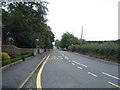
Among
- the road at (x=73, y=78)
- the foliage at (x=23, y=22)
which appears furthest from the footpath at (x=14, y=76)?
the foliage at (x=23, y=22)

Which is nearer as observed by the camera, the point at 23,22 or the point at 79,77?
the point at 79,77

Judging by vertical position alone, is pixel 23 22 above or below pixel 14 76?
above

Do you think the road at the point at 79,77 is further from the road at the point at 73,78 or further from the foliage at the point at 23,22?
the foliage at the point at 23,22

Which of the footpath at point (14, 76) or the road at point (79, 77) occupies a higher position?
the footpath at point (14, 76)

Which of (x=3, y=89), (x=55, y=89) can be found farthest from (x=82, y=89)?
(x=3, y=89)

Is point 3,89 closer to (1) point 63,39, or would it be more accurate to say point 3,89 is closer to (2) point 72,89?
(2) point 72,89

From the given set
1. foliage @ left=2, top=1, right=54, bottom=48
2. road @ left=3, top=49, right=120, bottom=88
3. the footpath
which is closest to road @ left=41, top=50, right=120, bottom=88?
road @ left=3, top=49, right=120, bottom=88

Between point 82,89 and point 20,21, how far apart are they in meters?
30.8

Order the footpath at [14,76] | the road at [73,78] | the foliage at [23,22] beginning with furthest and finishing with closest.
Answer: the foliage at [23,22], the road at [73,78], the footpath at [14,76]

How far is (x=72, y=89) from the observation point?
7301 millimetres

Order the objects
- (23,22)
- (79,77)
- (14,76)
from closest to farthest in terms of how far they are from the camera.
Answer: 1. (14,76)
2. (79,77)
3. (23,22)

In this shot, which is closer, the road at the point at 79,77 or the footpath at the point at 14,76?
the footpath at the point at 14,76

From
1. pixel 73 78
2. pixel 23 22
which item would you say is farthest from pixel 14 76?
pixel 23 22

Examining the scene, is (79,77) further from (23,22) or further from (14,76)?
(23,22)
